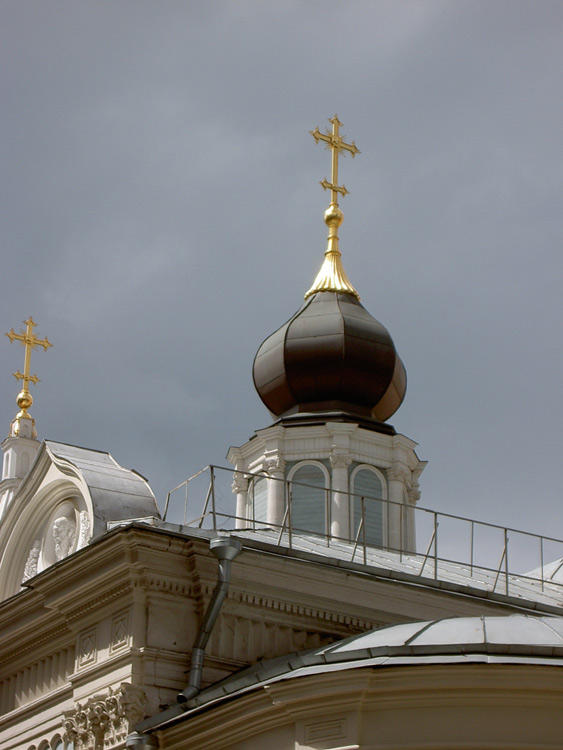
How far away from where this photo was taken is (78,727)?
12914 mm

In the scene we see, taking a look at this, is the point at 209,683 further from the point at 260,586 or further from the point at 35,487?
the point at 35,487

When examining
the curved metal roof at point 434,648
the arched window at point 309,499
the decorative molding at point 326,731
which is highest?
the arched window at point 309,499

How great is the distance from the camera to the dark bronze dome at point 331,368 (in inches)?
875

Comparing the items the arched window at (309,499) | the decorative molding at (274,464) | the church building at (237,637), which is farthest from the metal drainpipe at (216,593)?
the decorative molding at (274,464)

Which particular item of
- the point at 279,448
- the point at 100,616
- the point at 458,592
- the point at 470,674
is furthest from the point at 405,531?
the point at 470,674

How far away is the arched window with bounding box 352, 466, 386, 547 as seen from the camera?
21.2m

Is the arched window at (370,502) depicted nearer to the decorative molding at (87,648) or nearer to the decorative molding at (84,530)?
the decorative molding at (84,530)

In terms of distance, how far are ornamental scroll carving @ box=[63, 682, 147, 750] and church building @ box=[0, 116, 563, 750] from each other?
17 millimetres

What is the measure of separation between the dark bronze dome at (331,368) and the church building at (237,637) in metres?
4.75

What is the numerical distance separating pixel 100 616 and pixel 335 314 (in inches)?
409

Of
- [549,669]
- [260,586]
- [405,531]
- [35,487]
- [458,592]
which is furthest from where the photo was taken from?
[405,531]

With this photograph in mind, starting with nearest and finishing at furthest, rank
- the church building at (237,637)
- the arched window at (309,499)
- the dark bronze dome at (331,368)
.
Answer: the church building at (237,637)
the arched window at (309,499)
the dark bronze dome at (331,368)

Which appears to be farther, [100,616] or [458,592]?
[458,592]

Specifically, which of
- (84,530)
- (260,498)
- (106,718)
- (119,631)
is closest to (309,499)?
(260,498)
